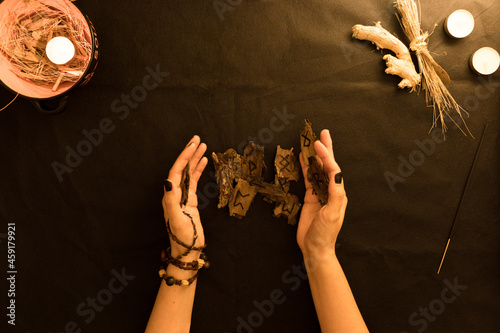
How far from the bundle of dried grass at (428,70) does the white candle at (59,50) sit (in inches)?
48.4

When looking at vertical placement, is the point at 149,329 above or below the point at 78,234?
below

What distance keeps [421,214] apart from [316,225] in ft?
1.56

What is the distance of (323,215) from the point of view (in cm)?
100

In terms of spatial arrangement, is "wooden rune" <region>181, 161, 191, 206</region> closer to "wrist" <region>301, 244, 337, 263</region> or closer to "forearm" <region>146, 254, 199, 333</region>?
"forearm" <region>146, 254, 199, 333</region>

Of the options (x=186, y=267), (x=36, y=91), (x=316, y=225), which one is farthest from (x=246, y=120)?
(x=36, y=91)

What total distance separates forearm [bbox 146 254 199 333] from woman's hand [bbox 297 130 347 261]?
0.42 metres

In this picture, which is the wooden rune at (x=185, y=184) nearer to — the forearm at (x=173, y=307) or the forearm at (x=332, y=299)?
the forearm at (x=173, y=307)

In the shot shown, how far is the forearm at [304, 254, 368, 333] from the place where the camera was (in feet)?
3.22

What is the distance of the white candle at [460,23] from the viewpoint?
3.71ft

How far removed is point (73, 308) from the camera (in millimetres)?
1127

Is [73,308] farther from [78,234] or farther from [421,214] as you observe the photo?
[421,214]

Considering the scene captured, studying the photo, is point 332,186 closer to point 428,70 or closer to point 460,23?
point 428,70

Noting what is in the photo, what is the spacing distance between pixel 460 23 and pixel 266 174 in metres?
0.95

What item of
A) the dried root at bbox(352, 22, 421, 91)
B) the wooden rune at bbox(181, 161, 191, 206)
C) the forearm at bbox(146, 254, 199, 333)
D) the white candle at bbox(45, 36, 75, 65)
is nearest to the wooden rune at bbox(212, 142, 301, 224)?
the wooden rune at bbox(181, 161, 191, 206)
